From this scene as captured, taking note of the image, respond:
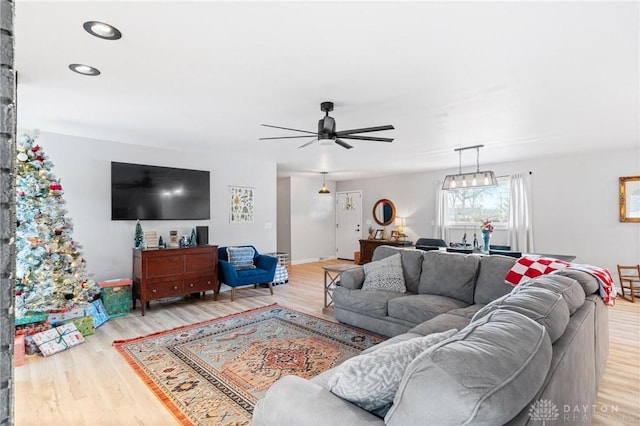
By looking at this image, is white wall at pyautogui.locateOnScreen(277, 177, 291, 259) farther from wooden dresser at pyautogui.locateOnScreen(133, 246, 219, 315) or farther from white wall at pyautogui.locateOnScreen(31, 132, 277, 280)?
wooden dresser at pyautogui.locateOnScreen(133, 246, 219, 315)

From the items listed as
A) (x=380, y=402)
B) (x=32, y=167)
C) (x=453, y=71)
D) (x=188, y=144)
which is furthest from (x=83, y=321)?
(x=453, y=71)

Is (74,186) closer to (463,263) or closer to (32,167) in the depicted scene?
(32,167)

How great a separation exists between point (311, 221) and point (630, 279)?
648 cm

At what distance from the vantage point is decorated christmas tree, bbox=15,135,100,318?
3407mm

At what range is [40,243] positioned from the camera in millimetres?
3482

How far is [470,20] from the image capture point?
184cm

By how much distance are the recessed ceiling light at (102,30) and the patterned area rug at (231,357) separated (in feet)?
7.87

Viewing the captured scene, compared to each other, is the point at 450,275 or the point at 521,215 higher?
the point at 521,215

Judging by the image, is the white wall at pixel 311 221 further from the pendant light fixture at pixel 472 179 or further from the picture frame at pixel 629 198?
the picture frame at pixel 629 198

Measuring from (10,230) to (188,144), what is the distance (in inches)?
190

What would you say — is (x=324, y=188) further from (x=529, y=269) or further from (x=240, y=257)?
(x=529, y=269)

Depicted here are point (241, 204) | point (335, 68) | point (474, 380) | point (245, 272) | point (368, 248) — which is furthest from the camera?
point (368, 248)

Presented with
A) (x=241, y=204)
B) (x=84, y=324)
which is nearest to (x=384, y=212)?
(x=241, y=204)

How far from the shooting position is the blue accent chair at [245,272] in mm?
5000
